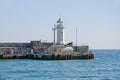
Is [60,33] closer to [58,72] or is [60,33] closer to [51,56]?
[51,56]

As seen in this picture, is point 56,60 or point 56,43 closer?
point 56,60

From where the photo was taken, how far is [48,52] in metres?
94.2

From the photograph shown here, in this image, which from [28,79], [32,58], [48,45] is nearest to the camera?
[28,79]

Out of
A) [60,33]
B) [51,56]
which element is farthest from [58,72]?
[60,33]

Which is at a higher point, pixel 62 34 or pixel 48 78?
pixel 62 34

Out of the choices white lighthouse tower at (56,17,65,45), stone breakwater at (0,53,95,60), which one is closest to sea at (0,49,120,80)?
stone breakwater at (0,53,95,60)

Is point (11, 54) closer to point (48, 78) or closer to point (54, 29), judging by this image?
point (54, 29)

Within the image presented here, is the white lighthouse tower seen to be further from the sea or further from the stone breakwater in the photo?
the sea

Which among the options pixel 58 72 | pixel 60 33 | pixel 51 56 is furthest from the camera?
pixel 60 33

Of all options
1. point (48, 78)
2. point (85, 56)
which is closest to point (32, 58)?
point (85, 56)

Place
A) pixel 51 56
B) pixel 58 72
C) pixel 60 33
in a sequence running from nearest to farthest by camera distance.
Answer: pixel 58 72 → pixel 51 56 → pixel 60 33

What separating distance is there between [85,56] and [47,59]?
26.8 feet

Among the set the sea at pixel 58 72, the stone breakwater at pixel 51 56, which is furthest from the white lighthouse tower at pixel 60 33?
the sea at pixel 58 72

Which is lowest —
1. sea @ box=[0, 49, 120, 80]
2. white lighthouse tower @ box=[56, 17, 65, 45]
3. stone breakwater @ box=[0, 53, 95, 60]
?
sea @ box=[0, 49, 120, 80]
